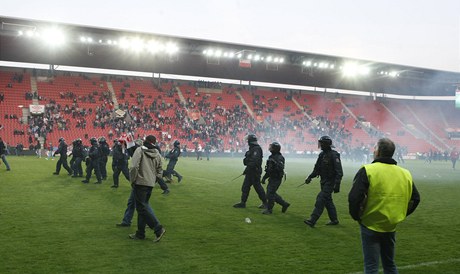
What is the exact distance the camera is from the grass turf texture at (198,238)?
6426mm

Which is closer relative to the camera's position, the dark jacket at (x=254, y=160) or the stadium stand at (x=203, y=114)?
the dark jacket at (x=254, y=160)

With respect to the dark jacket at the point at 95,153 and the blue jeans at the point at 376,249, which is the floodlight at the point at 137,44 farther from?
the blue jeans at the point at 376,249

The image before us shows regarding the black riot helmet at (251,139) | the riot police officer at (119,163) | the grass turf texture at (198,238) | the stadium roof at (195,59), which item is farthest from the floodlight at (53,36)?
the black riot helmet at (251,139)

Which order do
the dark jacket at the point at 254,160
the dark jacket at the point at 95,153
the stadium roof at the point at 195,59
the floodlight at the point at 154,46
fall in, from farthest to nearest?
1. the floodlight at the point at 154,46
2. the stadium roof at the point at 195,59
3. the dark jacket at the point at 95,153
4. the dark jacket at the point at 254,160

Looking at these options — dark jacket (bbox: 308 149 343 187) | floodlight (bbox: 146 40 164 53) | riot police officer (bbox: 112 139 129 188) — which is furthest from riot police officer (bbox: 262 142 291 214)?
floodlight (bbox: 146 40 164 53)

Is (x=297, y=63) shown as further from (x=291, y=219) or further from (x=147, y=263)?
(x=147, y=263)

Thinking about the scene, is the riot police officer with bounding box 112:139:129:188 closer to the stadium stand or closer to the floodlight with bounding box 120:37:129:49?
the stadium stand

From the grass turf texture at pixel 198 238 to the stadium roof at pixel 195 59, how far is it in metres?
31.3

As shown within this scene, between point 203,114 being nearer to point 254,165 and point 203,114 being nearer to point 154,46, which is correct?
point 154,46

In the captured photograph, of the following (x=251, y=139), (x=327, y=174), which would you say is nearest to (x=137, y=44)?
(x=251, y=139)

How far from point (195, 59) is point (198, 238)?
42.6 meters

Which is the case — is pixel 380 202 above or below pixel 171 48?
below

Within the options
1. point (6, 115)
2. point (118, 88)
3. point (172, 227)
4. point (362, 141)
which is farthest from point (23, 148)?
point (362, 141)

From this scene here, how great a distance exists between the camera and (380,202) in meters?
4.45
